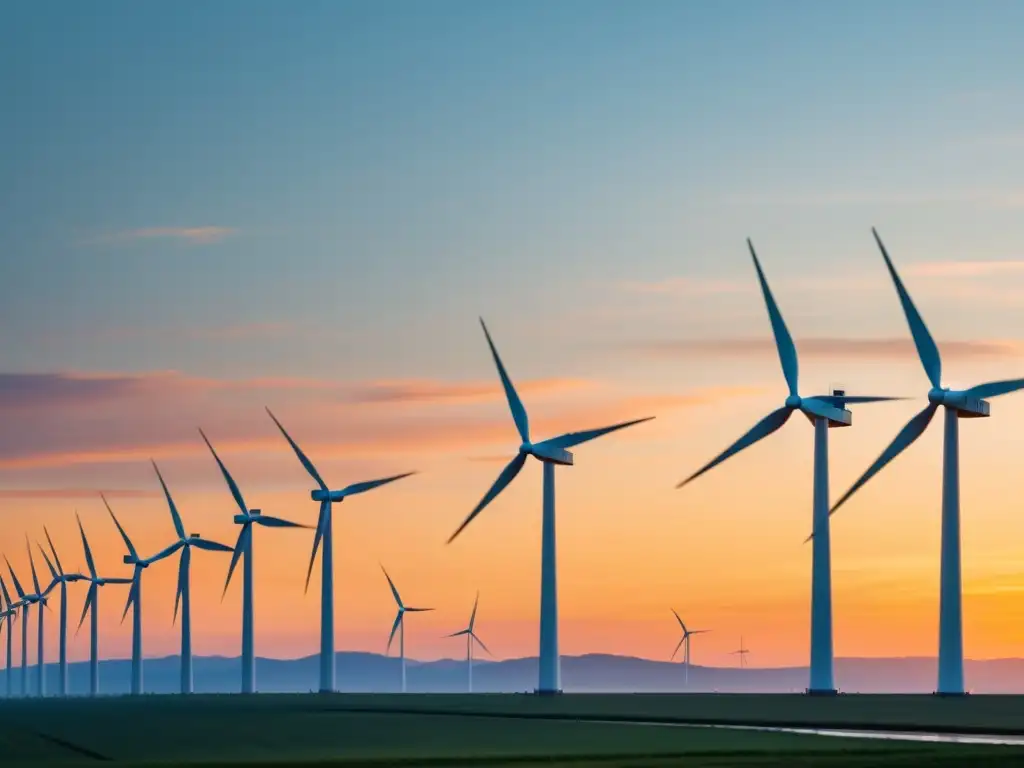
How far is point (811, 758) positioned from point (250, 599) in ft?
440

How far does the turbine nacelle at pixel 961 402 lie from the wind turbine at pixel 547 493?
25.3 metres

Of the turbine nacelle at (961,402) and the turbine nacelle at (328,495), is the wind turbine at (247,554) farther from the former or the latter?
the turbine nacelle at (961,402)

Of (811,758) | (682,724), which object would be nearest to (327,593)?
(682,724)

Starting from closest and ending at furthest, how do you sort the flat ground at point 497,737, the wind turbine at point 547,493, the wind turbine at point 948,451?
the flat ground at point 497,737 < the wind turbine at point 948,451 < the wind turbine at point 547,493

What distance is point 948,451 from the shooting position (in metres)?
118

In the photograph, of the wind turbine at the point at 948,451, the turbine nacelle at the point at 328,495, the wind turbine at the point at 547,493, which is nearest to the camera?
the wind turbine at the point at 948,451

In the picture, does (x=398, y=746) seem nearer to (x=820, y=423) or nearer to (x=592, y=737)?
(x=592, y=737)

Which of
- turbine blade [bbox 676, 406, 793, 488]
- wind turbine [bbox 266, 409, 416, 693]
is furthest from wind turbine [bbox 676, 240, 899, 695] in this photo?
wind turbine [bbox 266, 409, 416, 693]

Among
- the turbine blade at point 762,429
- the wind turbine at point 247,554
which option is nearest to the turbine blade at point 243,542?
the wind turbine at point 247,554

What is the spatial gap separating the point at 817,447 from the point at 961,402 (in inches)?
530

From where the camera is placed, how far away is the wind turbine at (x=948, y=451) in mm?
116938

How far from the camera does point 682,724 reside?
95812mm

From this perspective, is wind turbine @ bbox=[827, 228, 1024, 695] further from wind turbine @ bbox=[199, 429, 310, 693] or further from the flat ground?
wind turbine @ bbox=[199, 429, 310, 693]

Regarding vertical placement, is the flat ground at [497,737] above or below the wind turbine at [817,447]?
below
